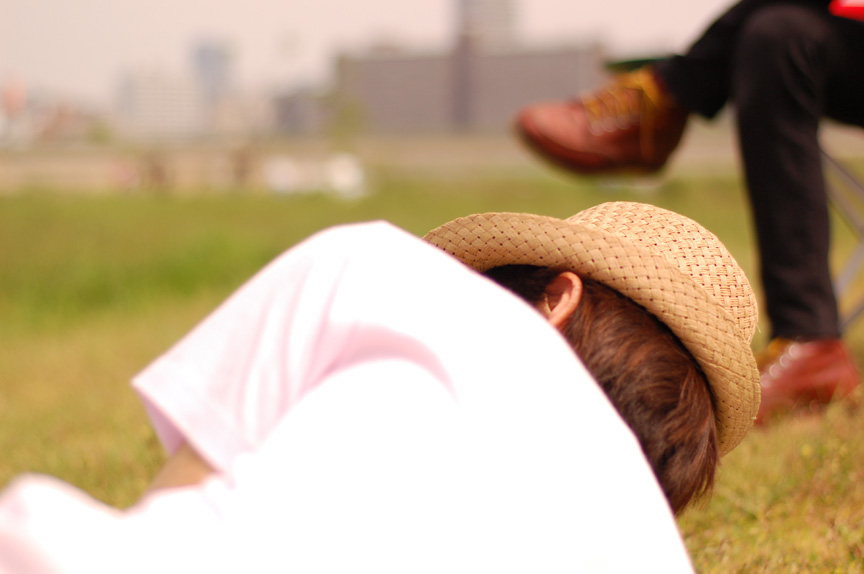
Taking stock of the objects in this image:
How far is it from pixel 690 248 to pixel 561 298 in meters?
0.20

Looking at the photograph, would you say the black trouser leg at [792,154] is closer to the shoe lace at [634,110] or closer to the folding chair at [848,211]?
the shoe lace at [634,110]

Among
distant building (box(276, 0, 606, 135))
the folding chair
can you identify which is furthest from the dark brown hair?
distant building (box(276, 0, 606, 135))

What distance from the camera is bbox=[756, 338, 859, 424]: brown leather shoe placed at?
2213mm

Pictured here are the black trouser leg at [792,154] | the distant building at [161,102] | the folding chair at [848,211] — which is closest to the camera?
the black trouser leg at [792,154]

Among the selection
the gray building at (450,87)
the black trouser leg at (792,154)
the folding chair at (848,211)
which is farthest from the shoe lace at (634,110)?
the gray building at (450,87)

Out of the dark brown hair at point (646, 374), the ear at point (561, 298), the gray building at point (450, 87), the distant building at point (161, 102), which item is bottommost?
the distant building at point (161, 102)

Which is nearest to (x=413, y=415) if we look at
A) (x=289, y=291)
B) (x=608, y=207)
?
(x=289, y=291)

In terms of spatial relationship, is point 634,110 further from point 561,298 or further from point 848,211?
point 561,298

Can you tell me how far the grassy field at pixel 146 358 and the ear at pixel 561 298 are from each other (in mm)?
412

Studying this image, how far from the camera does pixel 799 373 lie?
2221 mm

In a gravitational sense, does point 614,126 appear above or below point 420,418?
below

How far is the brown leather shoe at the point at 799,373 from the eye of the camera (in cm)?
221

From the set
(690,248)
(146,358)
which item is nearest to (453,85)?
(146,358)

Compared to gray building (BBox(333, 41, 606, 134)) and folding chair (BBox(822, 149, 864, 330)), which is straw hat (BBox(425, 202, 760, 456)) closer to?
folding chair (BBox(822, 149, 864, 330))
